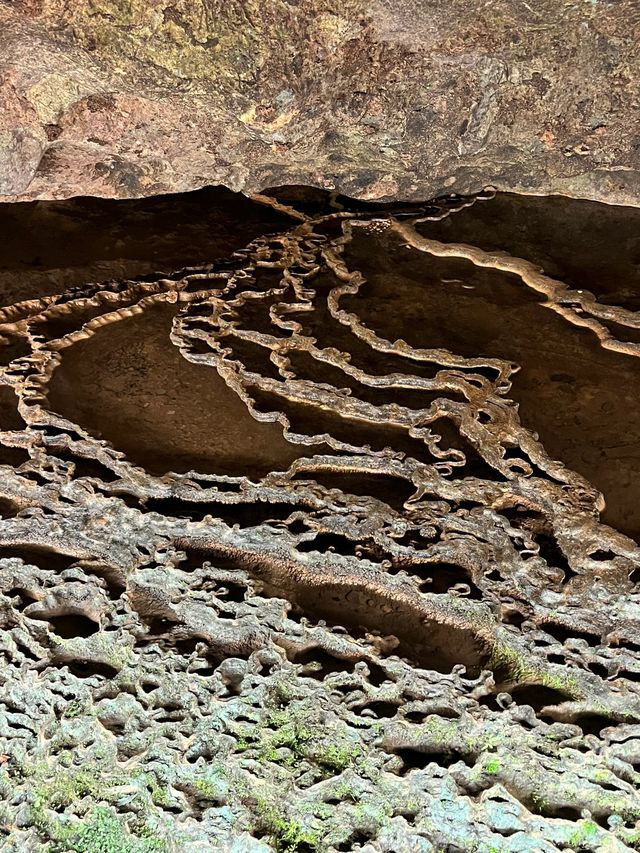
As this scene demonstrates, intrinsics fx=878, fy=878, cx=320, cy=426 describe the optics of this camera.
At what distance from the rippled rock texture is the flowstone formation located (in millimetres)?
232

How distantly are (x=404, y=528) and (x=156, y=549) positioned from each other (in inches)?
16.7

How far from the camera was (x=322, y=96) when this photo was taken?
184cm

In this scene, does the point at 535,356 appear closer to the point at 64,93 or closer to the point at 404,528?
the point at 404,528

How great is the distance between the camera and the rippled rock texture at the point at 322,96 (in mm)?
1658

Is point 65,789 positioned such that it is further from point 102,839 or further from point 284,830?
point 284,830

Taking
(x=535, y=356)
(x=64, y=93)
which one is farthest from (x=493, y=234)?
(x=64, y=93)

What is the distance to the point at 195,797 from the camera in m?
1.15

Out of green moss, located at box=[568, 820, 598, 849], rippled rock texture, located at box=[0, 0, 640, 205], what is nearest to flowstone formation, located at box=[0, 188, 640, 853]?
green moss, located at box=[568, 820, 598, 849]

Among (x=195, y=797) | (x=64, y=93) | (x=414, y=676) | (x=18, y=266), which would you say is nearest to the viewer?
(x=195, y=797)

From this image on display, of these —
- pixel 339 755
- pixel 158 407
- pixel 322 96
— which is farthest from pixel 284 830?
pixel 322 96

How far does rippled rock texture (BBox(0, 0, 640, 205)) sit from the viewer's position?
5.44 ft

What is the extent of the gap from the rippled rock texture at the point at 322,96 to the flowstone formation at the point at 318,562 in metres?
0.23

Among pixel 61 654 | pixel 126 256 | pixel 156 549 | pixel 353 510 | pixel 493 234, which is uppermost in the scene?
pixel 493 234

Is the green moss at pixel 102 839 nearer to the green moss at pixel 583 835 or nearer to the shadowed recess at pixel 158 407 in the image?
the green moss at pixel 583 835
